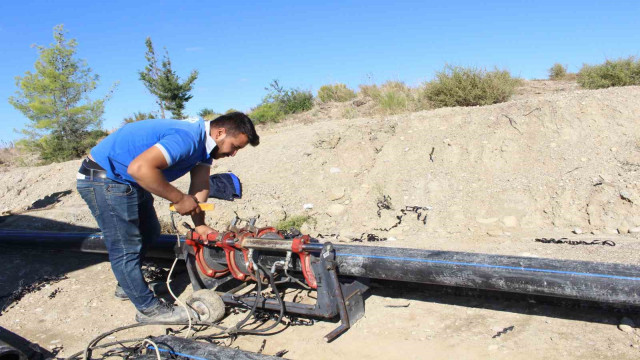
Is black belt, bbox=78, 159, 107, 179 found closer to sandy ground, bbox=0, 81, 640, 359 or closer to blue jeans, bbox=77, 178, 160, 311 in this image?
blue jeans, bbox=77, 178, 160, 311

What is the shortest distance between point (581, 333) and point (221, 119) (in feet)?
9.06

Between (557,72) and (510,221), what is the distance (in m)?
11.5

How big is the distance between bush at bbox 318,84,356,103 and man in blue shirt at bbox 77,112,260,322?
11.1m

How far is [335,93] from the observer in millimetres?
15008

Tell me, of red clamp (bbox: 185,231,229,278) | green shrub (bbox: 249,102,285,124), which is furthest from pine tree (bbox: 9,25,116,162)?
red clamp (bbox: 185,231,229,278)

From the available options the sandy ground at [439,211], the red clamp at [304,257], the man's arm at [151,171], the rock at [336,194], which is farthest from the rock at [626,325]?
the rock at [336,194]

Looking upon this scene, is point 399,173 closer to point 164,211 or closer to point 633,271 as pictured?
point 164,211

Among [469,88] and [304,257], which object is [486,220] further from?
[469,88]

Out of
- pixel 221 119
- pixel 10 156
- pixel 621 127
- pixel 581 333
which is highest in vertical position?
pixel 10 156

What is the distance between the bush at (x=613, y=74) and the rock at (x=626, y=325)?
7660 mm

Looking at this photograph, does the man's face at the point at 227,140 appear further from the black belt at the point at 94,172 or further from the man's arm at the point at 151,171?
the black belt at the point at 94,172

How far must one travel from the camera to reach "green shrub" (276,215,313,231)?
5.91 meters

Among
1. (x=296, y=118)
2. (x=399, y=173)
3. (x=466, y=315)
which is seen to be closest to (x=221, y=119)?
(x=466, y=315)

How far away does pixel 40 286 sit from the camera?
4.56 metres
